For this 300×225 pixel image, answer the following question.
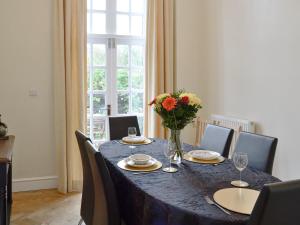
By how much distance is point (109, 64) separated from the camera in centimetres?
427

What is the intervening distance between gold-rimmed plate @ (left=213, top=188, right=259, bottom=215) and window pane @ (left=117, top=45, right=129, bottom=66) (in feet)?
9.59

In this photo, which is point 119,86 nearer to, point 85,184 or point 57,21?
point 57,21

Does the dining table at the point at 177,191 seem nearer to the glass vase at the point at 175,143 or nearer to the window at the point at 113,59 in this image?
the glass vase at the point at 175,143

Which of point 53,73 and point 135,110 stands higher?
point 53,73

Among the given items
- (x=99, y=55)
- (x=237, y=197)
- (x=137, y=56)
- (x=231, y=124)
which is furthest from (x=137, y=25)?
(x=237, y=197)

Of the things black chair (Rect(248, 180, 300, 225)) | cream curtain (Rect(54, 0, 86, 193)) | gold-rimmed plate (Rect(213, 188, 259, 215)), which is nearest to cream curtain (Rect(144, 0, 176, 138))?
cream curtain (Rect(54, 0, 86, 193))

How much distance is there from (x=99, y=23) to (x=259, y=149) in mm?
2770

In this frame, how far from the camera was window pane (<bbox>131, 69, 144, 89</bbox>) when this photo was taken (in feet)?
14.5

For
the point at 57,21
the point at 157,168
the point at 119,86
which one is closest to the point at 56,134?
the point at 119,86

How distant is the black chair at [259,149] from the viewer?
2320mm

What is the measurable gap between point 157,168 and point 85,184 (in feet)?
2.23

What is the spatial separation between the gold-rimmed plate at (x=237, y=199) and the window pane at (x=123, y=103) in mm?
2807

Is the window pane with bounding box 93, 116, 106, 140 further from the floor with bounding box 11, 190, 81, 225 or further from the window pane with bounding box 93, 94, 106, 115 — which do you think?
the floor with bounding box 11, 190, 81, 225

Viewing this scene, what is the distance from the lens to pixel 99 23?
13.8 ft
